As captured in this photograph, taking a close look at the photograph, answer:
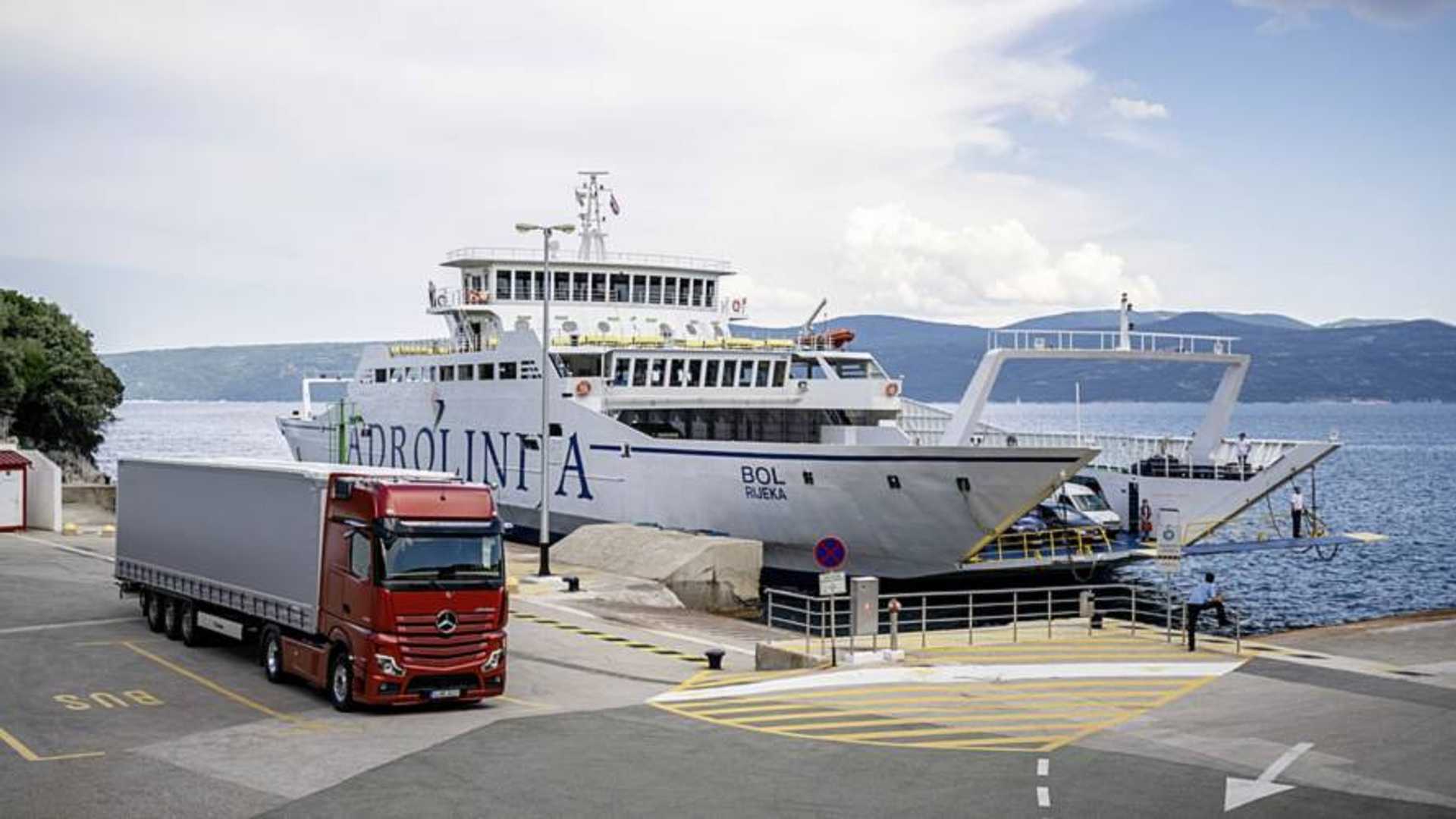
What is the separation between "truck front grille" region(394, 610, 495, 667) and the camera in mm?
16375

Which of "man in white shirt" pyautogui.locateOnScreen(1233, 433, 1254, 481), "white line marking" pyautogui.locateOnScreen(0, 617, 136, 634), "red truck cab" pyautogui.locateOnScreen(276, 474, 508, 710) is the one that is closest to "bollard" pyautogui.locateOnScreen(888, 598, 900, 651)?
"red truck cab" pyautogui.locateOnScreen(276, 474, 508, 710)

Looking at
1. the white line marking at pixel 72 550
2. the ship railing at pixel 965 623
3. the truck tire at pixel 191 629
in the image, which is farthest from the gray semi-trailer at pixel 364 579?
the white line marking at pixel 72 550

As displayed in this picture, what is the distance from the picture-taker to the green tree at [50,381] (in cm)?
6538

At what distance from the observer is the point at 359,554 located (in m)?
16.8

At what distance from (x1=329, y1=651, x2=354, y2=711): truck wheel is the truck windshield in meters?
1.27

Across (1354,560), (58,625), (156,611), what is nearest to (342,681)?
(156,611)

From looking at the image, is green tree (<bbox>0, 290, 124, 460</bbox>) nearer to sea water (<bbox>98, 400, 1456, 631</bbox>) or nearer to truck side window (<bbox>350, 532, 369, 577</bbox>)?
sea water (<bbox>98, 400, 1456, 631</bbox>)

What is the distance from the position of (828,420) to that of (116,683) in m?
28.6

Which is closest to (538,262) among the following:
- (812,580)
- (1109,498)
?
(812,580)

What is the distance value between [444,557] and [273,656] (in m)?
3.47

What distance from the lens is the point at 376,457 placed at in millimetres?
54406

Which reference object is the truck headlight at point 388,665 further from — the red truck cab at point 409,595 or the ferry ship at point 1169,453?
the ferry ship at point 1169,453

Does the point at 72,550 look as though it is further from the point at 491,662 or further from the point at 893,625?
the point at 893,625

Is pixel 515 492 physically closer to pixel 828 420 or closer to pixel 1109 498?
pixel 828 420
